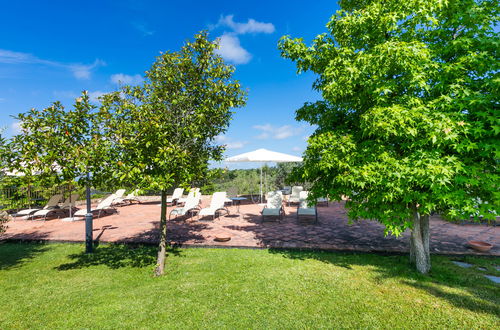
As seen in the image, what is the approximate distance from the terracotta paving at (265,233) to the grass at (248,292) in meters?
0.76

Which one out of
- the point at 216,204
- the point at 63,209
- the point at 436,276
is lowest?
the point at 436,276

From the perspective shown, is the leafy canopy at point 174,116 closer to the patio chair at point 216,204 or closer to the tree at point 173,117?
the tree at point 173,117

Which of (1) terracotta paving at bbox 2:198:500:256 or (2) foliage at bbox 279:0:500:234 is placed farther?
(1) terracotta paving at bbox 2:198:500:256

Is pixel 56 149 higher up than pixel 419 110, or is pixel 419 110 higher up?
pixel 419 110

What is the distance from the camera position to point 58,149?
4281 mm

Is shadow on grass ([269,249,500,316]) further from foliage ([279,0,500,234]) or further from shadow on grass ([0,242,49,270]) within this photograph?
shadow on grass ([0,242,49,270])

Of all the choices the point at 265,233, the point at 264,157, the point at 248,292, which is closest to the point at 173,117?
the point at 248,292

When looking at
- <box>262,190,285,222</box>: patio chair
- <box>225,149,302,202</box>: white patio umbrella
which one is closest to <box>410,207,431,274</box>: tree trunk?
<box>262,190,285,222</box>: patio chair

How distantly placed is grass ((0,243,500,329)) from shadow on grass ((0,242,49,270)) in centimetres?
7

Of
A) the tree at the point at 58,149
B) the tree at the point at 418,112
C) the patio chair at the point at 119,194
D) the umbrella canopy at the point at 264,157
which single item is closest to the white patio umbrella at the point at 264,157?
the umbrella canopy at the point at 264,157

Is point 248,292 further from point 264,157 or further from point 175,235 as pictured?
point 264,157

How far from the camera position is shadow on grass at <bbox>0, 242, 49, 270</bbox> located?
245 inches

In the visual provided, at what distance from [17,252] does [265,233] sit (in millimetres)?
7537

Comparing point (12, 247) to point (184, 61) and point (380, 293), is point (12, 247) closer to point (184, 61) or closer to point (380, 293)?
point (184, 61)
